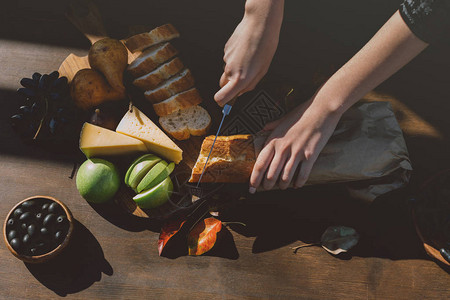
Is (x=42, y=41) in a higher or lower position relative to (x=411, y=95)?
lower

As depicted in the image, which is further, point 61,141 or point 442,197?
point 61,141

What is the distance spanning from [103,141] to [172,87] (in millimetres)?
354

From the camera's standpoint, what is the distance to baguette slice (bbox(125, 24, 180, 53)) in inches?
56.9

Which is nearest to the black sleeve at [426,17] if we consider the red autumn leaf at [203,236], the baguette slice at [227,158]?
the baguette slice at [227,158]

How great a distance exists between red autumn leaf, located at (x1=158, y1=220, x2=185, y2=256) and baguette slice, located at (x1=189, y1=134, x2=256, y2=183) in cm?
19

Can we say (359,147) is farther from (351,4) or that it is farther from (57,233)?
(57,233)

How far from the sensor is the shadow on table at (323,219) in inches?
54.6

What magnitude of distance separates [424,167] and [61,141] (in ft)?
5.15

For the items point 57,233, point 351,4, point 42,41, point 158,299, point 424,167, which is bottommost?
point 158,299

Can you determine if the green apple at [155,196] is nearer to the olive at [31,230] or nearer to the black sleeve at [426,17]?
the olive at [31,230]

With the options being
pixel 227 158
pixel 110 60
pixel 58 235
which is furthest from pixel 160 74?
pixel 58 235

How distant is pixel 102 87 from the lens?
1.43 metres

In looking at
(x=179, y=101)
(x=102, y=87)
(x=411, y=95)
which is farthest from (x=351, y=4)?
(x=102, y=87)

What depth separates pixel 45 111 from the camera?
1462 mm
